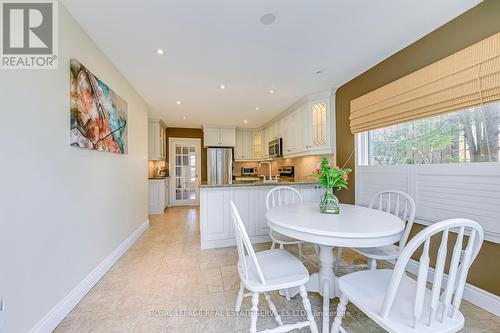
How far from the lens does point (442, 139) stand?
2.03 m

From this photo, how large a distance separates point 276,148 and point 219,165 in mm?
2000

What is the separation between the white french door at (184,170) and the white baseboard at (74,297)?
3.67 metres

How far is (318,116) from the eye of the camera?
12.0 ft

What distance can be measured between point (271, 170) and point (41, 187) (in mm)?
5484

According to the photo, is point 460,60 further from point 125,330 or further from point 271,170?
point 271,170

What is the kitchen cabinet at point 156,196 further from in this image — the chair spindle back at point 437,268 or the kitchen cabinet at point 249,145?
the chair spindle back at point 437,268

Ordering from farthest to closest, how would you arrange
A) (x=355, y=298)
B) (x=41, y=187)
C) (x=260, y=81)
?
1. (x=260, y=81)
2. (x=41, y=187)
3. (x=355, y=298)

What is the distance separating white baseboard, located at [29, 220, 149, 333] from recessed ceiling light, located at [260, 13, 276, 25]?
2840 mm

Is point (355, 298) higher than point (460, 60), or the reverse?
point (460, 60)

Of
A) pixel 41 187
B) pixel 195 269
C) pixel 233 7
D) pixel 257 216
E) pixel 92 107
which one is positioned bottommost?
pixel 195 269

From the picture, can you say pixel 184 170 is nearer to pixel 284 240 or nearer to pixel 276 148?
pixel 276 148

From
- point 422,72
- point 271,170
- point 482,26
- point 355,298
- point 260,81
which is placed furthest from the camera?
point 271,170

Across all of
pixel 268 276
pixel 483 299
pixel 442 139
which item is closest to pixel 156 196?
pixel 268 276

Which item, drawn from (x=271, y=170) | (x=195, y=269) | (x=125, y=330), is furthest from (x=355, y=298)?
(x=271, y=170)
